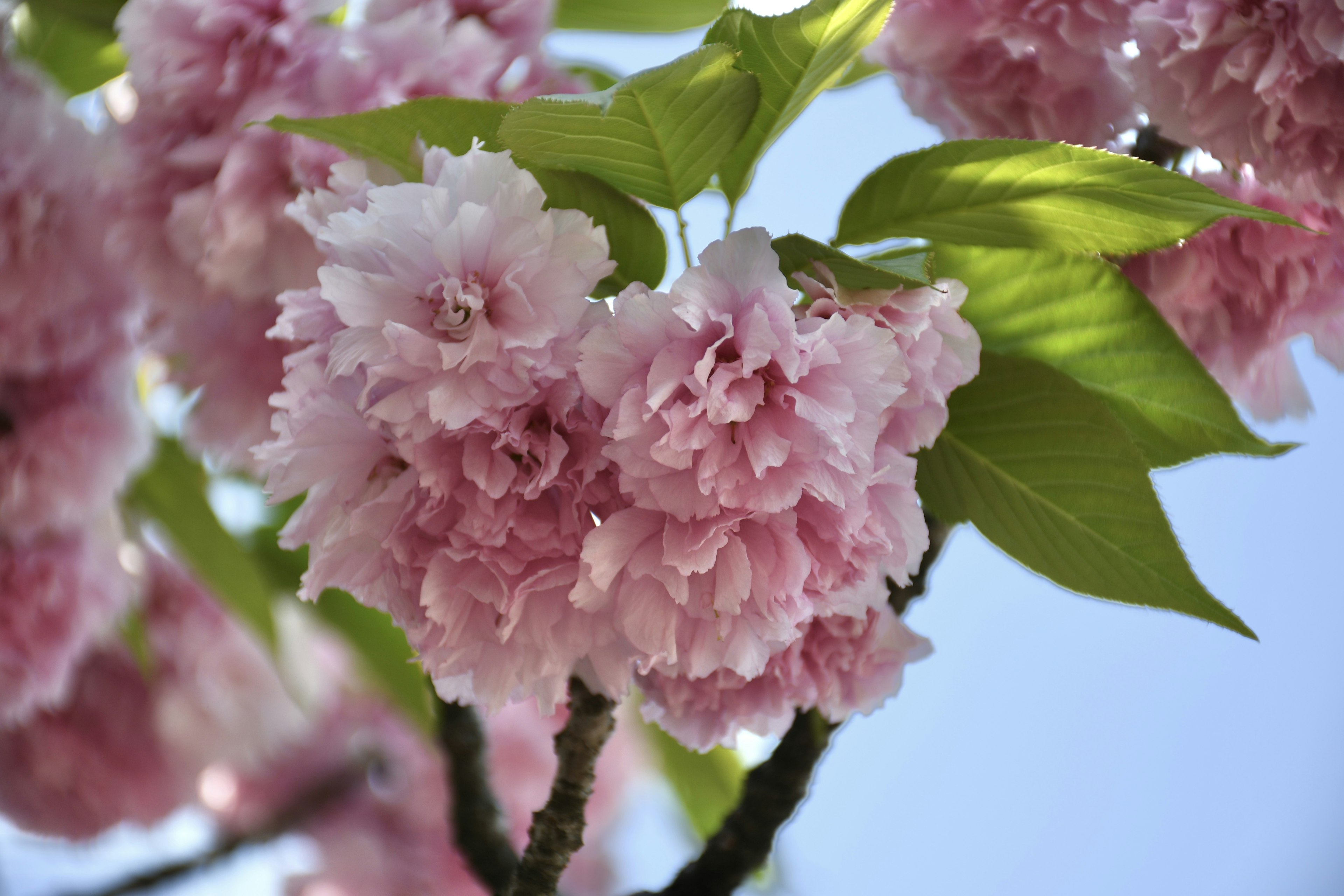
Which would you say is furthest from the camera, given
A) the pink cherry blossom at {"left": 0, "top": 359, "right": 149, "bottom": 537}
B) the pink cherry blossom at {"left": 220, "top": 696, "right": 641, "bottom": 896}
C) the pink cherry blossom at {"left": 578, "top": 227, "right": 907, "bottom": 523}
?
the pink cherry blossom at {"left": 220, "top": 696, "right": 641, "bottom": 896}

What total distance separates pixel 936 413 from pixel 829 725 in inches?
6.4

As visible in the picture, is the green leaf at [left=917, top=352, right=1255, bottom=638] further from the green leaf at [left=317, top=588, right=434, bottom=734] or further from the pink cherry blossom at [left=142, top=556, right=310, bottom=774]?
the pink cherry blossom at [left=142, top=556, right=310, bottom=774]

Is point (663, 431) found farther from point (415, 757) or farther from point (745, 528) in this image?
point (415, 757)

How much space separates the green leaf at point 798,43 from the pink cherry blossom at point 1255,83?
0.43 ft

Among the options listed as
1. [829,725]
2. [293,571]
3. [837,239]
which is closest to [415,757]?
[293,571]

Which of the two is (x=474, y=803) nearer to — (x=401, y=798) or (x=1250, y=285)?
(x=1250, y=285)

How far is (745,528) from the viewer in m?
0.28

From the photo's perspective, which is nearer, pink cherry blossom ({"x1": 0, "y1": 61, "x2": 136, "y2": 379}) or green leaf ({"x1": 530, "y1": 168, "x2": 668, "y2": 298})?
green leaf ({"x1": 530, "y1": 168, "x2": 668, "y2": 298})

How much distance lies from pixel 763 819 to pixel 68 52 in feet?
1.91

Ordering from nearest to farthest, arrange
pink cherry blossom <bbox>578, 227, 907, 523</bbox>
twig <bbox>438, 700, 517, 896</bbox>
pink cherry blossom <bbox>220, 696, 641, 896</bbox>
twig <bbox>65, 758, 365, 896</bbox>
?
1. pink cherry blossom <bbox>578, 227, 907, 523</bbox>
2. twig <bbox>438, 700, 517, 896</bbox>
3. twig <bbox>65, 758, 365, 896</bbox>
4. pink cherry blossom <bbox>220, 696, 641, 896</bbox>

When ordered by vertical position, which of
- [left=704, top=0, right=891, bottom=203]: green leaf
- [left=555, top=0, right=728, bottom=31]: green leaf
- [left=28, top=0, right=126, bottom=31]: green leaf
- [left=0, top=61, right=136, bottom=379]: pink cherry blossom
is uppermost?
[left=704, top=0, right=891, bottom=203]: green leaf

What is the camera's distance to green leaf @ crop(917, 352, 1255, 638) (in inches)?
12.4

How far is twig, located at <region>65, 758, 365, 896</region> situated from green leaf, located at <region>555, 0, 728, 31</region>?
611 millimetres

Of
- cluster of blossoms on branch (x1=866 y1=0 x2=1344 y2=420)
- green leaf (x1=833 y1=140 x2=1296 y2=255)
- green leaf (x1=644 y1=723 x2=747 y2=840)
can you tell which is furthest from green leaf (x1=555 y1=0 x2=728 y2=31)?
green leaf (x1=644 y1=723 x2=747 y2=840)
